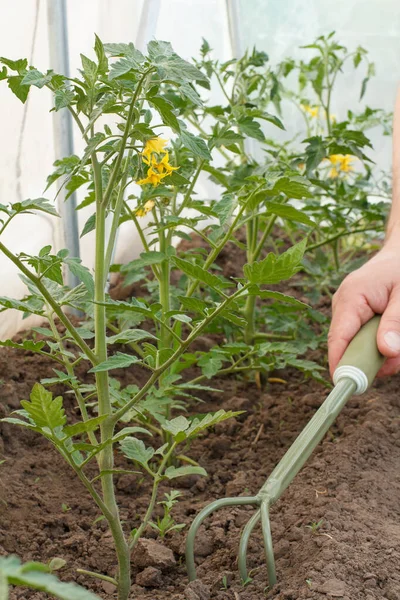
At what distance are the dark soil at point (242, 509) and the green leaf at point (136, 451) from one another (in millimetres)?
166

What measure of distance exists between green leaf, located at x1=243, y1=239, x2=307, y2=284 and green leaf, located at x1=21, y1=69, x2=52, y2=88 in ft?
1.14

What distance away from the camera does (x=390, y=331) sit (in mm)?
1319

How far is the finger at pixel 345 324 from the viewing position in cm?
139

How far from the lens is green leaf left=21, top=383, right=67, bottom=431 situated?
0.89m

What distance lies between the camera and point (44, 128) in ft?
6.78

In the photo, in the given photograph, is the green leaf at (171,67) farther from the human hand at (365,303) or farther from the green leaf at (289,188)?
the human hand at (365,303)

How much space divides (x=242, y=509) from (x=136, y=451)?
0.32 metres

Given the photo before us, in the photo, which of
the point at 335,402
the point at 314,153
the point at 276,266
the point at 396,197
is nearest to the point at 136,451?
the point at 335,402

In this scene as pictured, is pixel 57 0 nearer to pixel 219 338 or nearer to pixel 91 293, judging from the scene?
pixel 219 338

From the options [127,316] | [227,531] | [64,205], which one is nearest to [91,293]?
[127,316]

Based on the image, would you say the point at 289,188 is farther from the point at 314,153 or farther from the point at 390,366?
the point at 314,153

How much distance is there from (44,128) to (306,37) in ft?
6.50

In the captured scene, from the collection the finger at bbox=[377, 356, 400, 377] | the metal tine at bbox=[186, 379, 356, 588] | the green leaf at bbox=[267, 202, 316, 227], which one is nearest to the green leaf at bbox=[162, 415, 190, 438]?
the metal tine at bbox=[186, 379, 356, 588]

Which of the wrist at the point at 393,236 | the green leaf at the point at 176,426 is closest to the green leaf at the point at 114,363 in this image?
the green leaf at the point at 176,426
